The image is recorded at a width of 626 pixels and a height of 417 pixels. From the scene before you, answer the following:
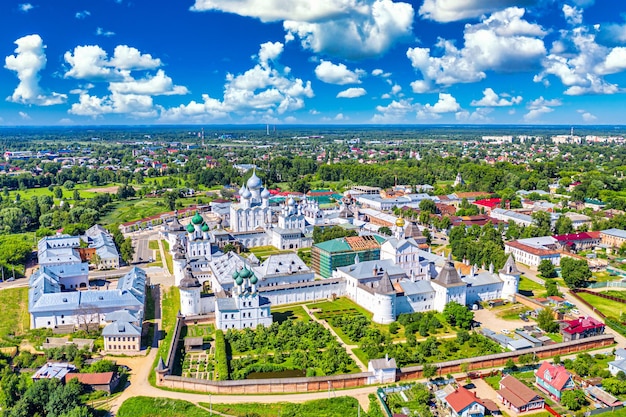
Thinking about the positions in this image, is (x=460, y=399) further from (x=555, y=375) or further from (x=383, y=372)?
(x=555, y=375)

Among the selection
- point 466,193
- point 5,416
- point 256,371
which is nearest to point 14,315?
point 5,416

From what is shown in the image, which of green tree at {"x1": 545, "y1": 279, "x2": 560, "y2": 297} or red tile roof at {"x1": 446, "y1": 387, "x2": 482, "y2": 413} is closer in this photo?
red tile roof at {"x1": 446, "y1": 387, "x2": 482, "y2": 413}

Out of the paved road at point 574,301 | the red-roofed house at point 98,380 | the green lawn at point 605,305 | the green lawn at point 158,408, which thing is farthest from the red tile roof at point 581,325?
the red-roofed house at point 98,380

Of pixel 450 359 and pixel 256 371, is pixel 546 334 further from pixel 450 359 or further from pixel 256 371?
pixel 256 371

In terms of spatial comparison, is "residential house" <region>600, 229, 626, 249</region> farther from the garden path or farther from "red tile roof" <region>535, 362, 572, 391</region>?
the garden path

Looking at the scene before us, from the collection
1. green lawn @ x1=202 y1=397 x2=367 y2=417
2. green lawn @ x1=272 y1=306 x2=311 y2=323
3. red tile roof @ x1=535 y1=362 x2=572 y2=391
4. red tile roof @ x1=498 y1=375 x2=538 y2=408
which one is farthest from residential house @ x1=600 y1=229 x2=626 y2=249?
green lawn @ x1=202 y1=397 x2=367 y2=417

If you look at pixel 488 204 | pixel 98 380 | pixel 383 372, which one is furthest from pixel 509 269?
pixel 488 204
